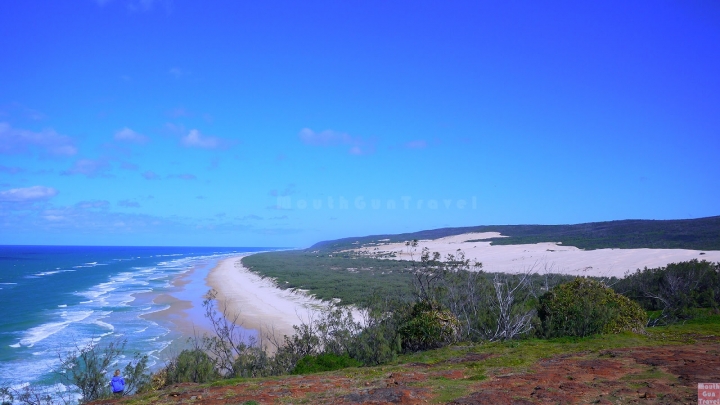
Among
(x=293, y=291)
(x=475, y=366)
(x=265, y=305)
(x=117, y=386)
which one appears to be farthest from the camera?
(x=293, y=291)

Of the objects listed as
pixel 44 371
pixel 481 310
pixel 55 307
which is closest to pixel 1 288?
pixel 55 307

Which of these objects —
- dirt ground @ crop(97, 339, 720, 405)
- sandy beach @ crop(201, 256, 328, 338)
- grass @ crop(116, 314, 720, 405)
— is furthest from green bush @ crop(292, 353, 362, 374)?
sandy beach @ crop(201, 256, 328, 338)

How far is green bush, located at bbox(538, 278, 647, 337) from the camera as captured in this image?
54.2 feet

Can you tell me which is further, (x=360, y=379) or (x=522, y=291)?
(x=522, y=291)

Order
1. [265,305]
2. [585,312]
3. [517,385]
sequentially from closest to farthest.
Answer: [517,385] < [585,312] < [265,305]

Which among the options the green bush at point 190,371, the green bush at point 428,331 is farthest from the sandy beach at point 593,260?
the green bush at point 190,371

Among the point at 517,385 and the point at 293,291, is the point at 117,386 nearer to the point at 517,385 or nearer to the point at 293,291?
the point at 517,385

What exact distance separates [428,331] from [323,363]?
4.07m

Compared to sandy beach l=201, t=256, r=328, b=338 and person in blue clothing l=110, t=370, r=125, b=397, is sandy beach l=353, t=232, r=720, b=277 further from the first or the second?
person in blue clothing l=110, t=370, r=125, b=397

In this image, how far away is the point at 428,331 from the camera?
55.5 ft

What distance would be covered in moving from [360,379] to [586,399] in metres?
5.18

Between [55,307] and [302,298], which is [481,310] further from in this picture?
[55,307]

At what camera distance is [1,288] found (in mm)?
51031

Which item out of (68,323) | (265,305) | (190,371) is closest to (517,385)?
(190,371)
